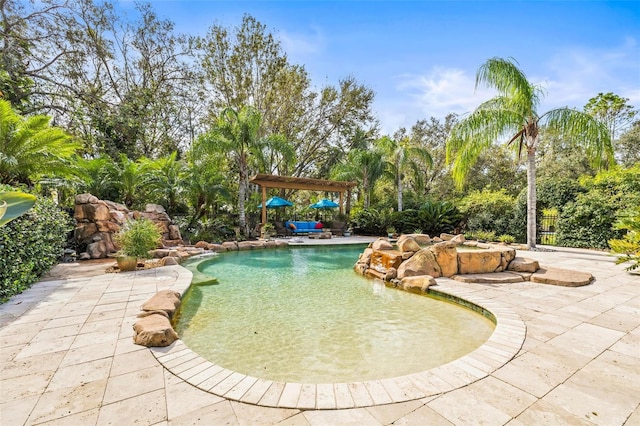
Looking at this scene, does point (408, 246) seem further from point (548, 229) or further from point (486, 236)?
point (548, 229)

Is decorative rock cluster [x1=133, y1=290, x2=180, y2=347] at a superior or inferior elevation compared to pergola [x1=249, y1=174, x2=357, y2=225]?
inferior

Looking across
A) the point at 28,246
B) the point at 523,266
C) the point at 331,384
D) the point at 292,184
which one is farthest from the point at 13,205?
the point at 292,184

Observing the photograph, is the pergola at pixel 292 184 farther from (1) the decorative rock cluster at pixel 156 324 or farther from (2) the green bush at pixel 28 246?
(1) the decorative rock cluster at pixel 156 324

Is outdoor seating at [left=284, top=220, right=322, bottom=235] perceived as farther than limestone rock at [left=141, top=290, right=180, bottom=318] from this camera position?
Yes

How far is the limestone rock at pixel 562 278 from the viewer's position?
15.5 ft

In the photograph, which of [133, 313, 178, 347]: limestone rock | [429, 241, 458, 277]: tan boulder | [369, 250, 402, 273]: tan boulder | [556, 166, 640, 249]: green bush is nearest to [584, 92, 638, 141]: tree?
[556, 166, 640, 249]: green bush

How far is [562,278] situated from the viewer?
192 inches

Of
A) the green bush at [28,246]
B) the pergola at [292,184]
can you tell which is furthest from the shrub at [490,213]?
the green bush at [28,246]

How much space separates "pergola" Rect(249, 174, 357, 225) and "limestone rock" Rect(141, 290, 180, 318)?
935 centimetres

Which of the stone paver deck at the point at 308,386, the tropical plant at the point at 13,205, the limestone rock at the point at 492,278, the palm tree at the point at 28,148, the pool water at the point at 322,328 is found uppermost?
the palm tree at the point at 28,148

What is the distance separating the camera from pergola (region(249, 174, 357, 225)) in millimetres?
13312

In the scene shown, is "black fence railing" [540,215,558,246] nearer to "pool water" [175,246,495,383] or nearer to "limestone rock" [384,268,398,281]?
"limestone rock" [384,268,398,281]

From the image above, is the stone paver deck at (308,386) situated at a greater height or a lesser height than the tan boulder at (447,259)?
lesser

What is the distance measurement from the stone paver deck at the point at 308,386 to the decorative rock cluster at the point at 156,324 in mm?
107
